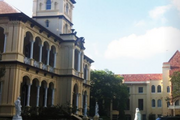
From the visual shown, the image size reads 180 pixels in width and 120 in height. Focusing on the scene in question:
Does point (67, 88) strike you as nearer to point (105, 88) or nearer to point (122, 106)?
point (105, 88)

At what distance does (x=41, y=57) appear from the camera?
31141mm

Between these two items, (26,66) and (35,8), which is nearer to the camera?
(26,66)

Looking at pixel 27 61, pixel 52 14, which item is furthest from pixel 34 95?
pixel 52 14

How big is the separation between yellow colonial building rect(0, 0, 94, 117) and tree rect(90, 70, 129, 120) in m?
5.88

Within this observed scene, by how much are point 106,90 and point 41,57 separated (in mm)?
22122

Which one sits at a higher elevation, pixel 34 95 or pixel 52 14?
pixel 52 14

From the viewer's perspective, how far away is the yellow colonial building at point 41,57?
84.0ft

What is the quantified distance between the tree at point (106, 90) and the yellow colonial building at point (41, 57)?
588cm

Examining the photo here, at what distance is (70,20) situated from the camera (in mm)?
42062

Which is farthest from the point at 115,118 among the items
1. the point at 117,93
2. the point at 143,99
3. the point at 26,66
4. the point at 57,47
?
the point at 26,66

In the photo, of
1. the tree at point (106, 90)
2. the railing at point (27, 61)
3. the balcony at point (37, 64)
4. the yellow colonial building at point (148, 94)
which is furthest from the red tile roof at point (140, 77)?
the railing at point (27, 61)

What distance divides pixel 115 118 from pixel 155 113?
8675 mm

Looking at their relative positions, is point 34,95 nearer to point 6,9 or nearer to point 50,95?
point 50,95

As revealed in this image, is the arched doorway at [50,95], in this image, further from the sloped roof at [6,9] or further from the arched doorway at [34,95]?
the sloped roof at [6,9]
